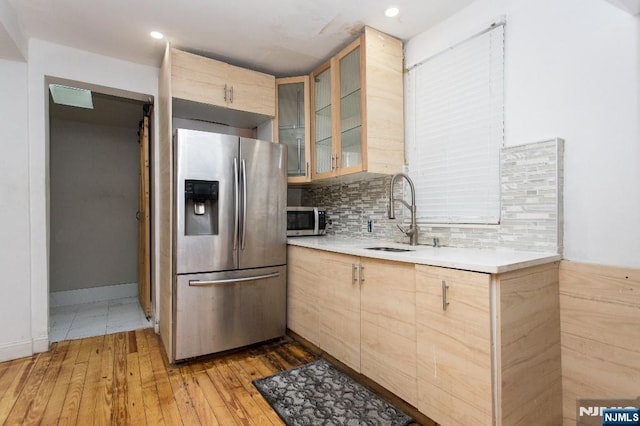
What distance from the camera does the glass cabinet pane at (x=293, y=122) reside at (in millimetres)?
2916

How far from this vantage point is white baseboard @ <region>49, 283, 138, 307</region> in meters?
3.76

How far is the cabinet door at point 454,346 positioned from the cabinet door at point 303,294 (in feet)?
3.16

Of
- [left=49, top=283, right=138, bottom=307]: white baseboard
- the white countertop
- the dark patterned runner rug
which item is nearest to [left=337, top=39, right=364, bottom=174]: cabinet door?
the white countertop

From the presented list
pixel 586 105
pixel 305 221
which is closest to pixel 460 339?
pixel 586 105

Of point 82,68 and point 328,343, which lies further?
point 82,68

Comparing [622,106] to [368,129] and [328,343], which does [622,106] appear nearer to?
[368,129]

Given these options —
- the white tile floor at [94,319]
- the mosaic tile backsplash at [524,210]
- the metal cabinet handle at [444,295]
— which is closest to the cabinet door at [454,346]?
the metal cabinet handle at [444,295]

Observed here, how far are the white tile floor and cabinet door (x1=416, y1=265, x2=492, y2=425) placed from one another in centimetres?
273

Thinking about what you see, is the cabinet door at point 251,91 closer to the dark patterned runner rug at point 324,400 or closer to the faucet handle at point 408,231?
the faucet handle at point 408,231

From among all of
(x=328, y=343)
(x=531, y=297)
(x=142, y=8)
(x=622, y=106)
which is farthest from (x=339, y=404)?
(x=142, y=8)

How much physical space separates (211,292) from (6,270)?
1.55m

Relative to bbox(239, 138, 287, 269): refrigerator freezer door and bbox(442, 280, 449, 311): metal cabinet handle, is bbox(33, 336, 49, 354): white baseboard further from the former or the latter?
bbox(442, 280, 449, 311): metal cabinet handle

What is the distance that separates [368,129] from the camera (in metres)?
2.22

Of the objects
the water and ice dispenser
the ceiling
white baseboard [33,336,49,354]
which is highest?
the ceiling
